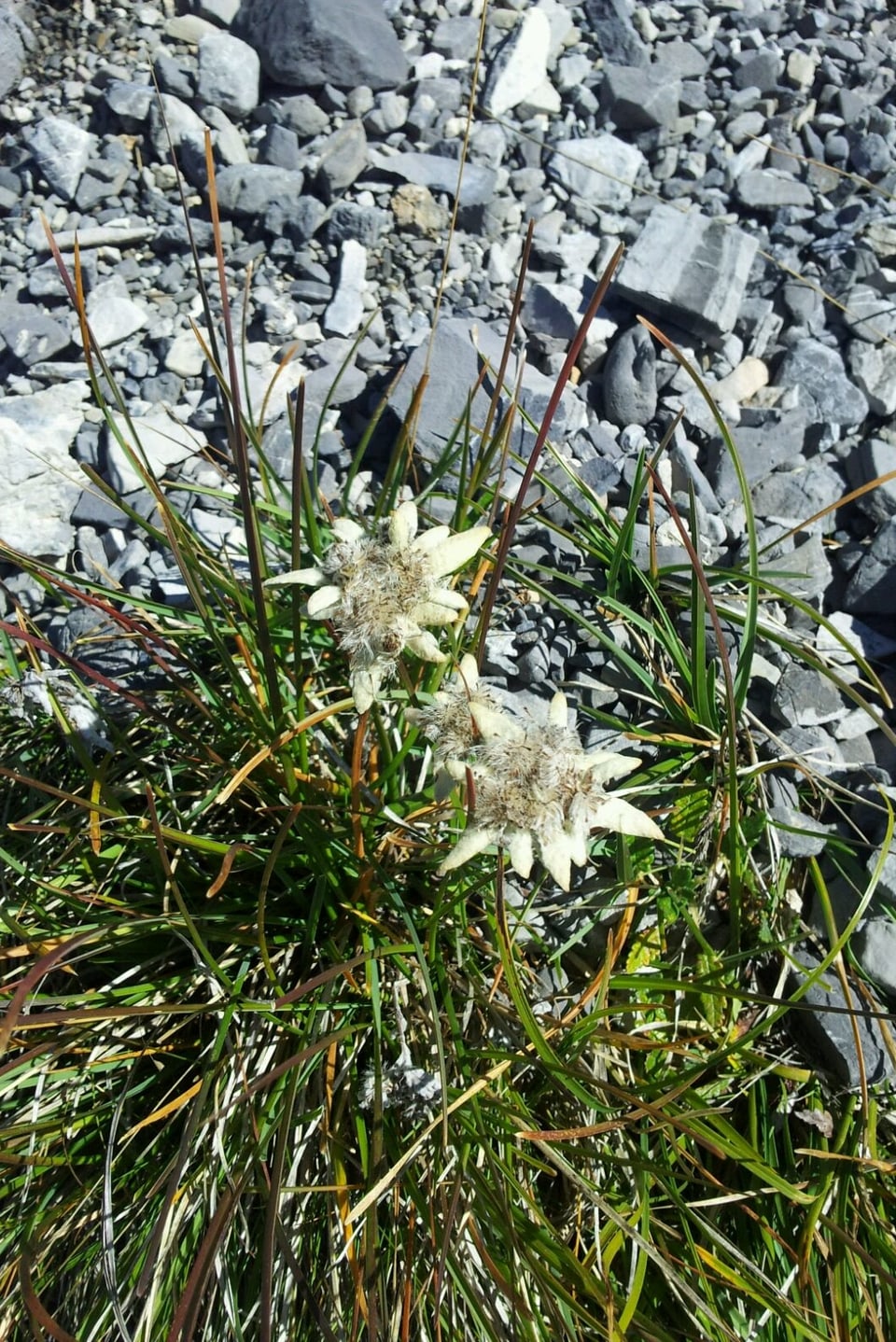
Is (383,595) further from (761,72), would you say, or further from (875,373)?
(761,72)

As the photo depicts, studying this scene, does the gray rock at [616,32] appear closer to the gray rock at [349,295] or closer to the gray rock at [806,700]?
the gray rock at [349,295]

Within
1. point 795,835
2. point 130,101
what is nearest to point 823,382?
point 795,835

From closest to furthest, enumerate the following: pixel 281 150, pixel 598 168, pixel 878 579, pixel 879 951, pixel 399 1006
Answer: pixel 399 1006
pixel 879 951
pixel 878 579
pixel 281 150
pixel 598 168

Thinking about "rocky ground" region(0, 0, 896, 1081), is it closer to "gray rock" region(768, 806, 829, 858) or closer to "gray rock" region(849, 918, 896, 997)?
"gray rock" region(768, 806, 829, 858)

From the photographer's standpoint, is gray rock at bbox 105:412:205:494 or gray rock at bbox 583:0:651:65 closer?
gray rock at bbox 105:412:205:494

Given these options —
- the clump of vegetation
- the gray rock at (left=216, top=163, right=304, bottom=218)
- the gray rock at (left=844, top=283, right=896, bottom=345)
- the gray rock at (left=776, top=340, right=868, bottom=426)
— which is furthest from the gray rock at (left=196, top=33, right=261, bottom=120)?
the gray rock at (left=844, top=283, right=896, bottom=345)

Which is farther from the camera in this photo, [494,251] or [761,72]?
[761,72]
